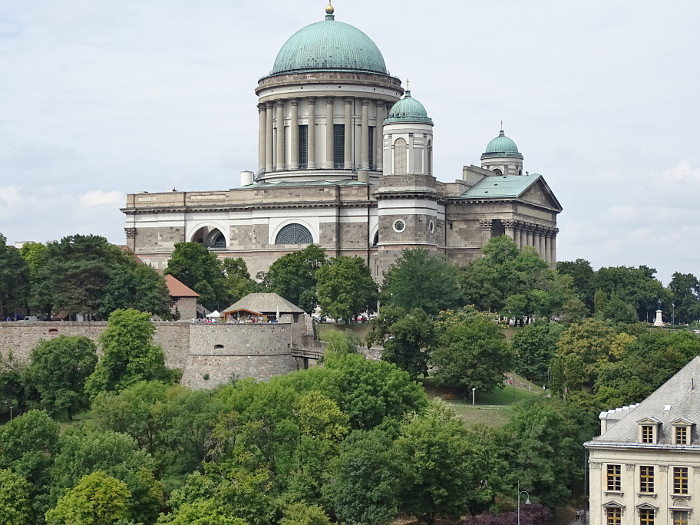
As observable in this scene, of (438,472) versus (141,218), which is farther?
(141,218)

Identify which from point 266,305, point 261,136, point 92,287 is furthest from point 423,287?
point 261,136

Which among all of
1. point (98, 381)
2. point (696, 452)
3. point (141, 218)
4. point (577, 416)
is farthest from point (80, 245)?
point (696, 452)

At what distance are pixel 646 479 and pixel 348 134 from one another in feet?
221

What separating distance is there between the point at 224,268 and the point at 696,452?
62.6m

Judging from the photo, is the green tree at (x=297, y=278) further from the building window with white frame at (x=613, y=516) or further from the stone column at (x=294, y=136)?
the building window with white frame at (x=613, y=516)

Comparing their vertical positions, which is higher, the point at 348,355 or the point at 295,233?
the point at 295,233

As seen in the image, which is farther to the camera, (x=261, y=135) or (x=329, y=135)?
(x=261, y=135)

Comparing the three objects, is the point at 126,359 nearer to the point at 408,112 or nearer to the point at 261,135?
the point at 408,112

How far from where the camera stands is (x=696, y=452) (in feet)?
207

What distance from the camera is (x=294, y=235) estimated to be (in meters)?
125

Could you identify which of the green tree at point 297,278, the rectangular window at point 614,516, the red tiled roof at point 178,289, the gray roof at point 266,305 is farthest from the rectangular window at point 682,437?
the green tree at point 297,278

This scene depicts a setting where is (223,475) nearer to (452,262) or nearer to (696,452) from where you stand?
(696,452)

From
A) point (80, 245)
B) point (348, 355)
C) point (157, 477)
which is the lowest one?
point (157, 477)

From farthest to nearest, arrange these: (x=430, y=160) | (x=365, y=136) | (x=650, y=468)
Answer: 1. (x=365, y=136)
2. (x=430, y=160)
3. (x=650, y=468)
